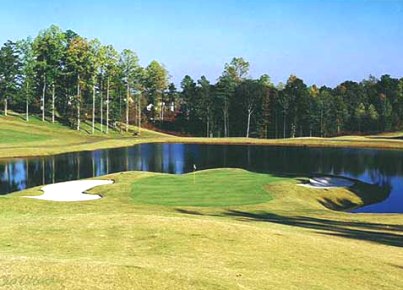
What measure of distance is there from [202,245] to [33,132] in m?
91.1

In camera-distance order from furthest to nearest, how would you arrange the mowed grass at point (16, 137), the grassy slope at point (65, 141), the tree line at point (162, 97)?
1. the tree line at point (162, 97)
2. the mowed grass at point (16, 137)
3. the grassy slope at point (65, 141)

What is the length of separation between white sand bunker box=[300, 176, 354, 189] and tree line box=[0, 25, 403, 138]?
242ft

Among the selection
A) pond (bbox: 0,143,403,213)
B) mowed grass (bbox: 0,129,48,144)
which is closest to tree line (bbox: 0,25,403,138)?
mowed grass (bbox: 0,129,48,144)

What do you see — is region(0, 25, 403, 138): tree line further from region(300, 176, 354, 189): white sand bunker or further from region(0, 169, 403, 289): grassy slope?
region(0, 169, 403, 289): grassy slope

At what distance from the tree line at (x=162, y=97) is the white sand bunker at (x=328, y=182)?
242 ft

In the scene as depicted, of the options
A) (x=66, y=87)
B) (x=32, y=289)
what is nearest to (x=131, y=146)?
(x=66, y=87)

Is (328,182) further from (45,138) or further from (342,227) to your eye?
(45,138)

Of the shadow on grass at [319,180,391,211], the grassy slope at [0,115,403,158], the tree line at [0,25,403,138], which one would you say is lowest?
the shadow on grass at [319,180,391,211]

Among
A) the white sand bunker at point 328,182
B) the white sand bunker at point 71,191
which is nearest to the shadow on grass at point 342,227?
the white sand bunker at point 71,191

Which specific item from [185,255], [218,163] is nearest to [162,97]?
[218,163]

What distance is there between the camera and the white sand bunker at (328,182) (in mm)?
51594

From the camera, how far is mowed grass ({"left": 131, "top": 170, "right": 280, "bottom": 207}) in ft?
124

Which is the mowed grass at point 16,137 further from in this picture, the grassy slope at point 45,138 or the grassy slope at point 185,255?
the grassy slope at point 185,255

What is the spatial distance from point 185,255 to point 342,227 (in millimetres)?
14430
